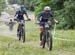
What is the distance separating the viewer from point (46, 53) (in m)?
12.5

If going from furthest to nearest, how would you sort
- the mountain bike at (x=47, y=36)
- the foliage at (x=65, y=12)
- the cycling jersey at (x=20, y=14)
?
1. the foliage at (x=65, y=12)
2. the cycling jersey at (x=20, y=14)
3. the mountain bike at (x=47, y=36)

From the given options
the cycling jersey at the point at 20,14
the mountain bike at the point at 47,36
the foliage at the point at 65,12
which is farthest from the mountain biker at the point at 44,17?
the foliage at the point at 65,12

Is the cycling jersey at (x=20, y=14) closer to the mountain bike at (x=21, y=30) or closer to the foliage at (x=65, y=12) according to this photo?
the mountain bike at (x=21, y=30)

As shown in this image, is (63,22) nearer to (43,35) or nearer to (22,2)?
(43,35)

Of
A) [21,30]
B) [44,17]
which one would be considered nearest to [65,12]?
[21,30]

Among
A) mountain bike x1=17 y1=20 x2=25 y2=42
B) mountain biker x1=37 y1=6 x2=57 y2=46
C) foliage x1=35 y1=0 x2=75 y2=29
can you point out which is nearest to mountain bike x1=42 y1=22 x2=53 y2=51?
mountain biker x1=37 y1=6 x2=57 y2=46

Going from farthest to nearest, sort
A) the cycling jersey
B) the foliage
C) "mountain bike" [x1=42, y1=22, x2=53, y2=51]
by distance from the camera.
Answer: the foliage < the cycling jersey < "mountain bike" [x1=42, y1=22, x2=53, y2=51]

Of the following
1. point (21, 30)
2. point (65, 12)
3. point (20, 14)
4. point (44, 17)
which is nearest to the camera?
point (44, 17)

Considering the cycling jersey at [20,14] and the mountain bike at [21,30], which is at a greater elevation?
the cycling jersey at [20,14]

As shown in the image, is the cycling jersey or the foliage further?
the foliage

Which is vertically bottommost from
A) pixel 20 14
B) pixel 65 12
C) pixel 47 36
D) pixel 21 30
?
pixel 65 12

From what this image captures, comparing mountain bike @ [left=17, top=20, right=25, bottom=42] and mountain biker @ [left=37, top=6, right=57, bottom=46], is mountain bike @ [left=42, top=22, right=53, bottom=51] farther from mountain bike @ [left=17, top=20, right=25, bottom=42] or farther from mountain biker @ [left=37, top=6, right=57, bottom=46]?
mountain bike @ [left=17, top=20, right=25, bottom=42]

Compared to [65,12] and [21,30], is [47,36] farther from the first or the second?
[65,12]

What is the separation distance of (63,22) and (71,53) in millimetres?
19655
